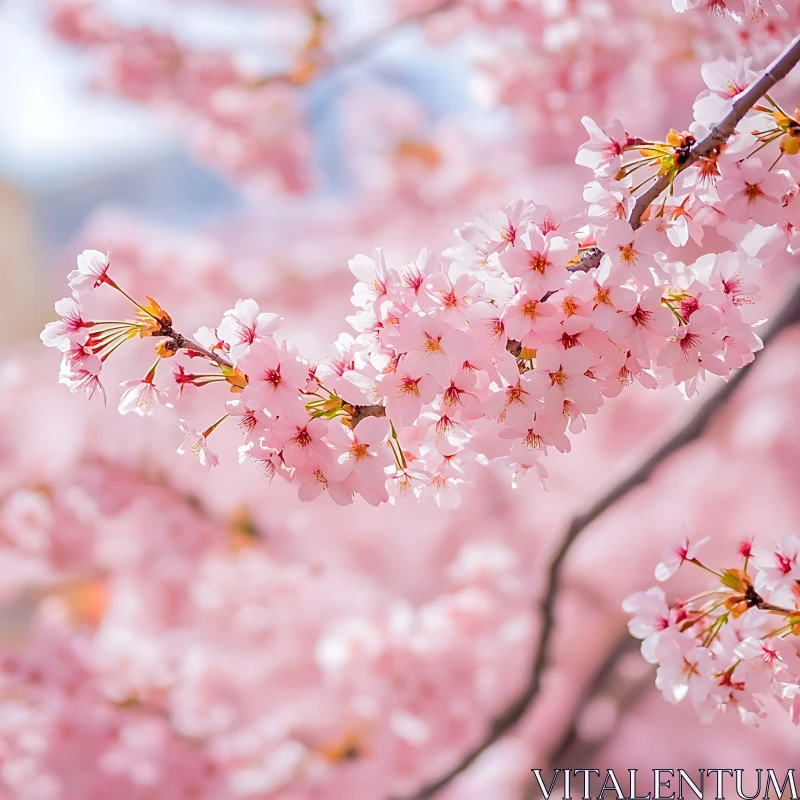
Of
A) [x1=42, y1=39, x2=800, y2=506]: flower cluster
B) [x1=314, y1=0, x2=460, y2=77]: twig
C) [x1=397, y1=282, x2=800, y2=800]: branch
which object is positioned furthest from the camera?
[x1=314, y1=0, x2=460, y2=77]: twig

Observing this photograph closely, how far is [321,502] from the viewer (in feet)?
8.97

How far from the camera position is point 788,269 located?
269cm

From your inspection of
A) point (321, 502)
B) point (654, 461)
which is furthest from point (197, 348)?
point (321, 502)

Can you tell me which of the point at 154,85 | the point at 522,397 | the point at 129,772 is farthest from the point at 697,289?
the point at 154,85

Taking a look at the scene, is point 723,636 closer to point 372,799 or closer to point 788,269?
point 372,799

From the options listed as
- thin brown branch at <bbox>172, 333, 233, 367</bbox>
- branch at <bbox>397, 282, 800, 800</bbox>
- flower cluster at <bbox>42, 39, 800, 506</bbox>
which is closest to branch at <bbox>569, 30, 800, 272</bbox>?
flower cluster at <bbox>42, 39, 800, 506</bbox>

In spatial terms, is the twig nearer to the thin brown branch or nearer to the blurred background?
the blurred background

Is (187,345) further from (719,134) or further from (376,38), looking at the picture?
(376,38)

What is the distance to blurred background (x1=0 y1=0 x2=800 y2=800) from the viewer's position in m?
1.80

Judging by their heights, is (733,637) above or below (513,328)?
below

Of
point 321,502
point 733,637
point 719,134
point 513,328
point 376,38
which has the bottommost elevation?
point 733,637

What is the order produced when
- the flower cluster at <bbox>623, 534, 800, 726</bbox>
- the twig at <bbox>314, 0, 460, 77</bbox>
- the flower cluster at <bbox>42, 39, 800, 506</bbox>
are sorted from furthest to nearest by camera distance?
the twig at <bbox>314, 0, 460, 77</bbox> → the flower cluster at <bbox>623, 534, 800, 726</bbox> → the flower cluster at <bbox>42, 39, 800, 506</bbox>

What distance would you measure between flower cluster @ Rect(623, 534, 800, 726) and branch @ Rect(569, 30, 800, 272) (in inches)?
12.4

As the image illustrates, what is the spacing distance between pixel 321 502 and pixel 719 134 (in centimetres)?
229
